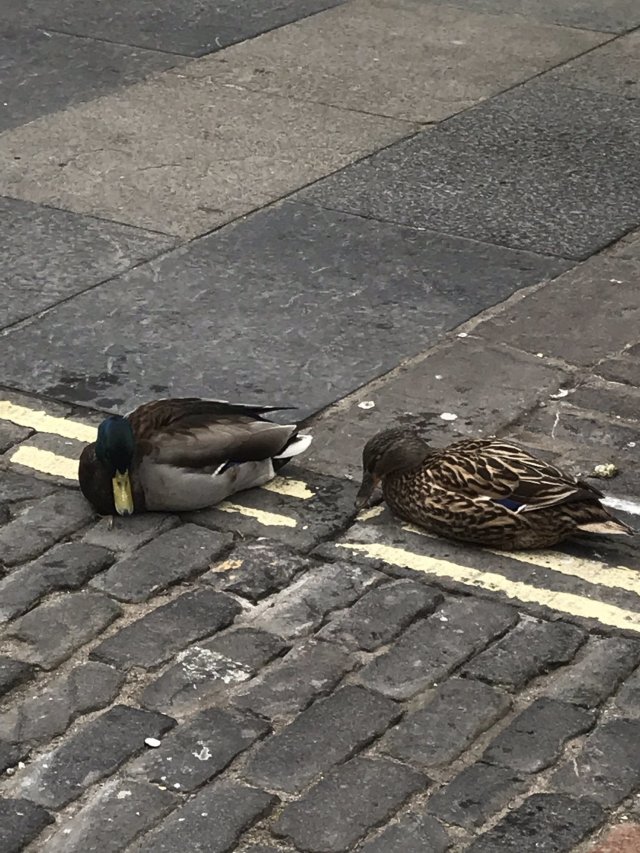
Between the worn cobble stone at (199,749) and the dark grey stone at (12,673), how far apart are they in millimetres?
590

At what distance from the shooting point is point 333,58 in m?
11.8

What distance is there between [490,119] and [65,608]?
5.78 metres

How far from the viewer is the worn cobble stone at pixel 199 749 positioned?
16.5 ft

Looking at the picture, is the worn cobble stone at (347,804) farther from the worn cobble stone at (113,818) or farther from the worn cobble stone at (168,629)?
the worn cobble stone at (168,629)

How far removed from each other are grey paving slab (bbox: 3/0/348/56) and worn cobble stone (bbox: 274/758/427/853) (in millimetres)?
7879

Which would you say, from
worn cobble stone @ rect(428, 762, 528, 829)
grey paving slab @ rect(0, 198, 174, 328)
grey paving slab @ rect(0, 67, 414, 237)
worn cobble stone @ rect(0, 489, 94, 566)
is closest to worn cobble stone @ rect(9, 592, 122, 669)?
worn cobble stone @ rect(0, 489, 94, 566)

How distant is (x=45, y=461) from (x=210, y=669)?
164 centimetres

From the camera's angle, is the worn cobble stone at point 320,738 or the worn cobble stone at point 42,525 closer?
the worn cobble stone at point 320,738

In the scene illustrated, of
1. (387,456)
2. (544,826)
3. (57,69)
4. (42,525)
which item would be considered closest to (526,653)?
(544,826)

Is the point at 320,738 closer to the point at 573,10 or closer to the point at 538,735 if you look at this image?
the point at 538,735

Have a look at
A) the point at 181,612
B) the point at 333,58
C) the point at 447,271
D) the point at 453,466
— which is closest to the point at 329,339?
the point at 447,271

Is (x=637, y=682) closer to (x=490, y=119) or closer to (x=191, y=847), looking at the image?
(x=191, y=847)

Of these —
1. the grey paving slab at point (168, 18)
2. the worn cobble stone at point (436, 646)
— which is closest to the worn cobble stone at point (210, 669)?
the worn cobble stone at point (436, 646)

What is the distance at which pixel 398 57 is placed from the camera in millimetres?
11836
